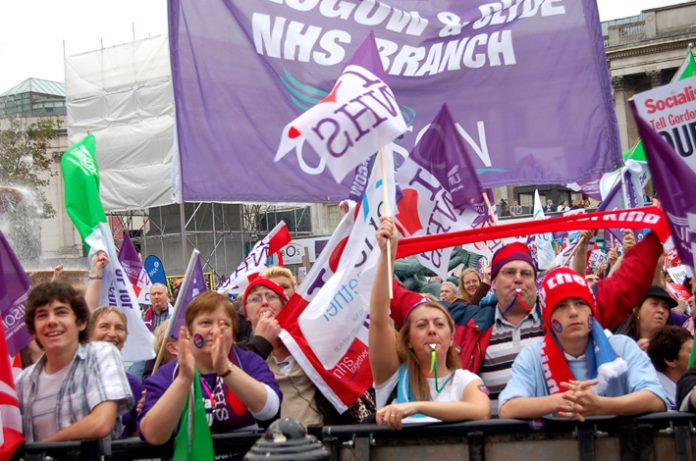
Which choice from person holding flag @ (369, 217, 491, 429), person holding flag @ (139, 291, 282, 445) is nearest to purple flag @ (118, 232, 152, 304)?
person holding flag @ (139, 291, 282, 445)

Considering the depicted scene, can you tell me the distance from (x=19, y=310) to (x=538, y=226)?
2.69 metres

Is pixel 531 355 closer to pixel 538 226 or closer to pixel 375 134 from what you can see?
pixel 538 226

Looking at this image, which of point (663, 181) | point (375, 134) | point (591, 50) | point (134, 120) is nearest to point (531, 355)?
point (663, 181)

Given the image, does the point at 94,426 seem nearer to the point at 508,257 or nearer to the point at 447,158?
the point at 508,257

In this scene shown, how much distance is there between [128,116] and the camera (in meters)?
34.0

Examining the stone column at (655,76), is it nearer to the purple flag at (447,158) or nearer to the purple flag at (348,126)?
the purple flag at (447,158)

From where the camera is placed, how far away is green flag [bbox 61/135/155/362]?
723cm

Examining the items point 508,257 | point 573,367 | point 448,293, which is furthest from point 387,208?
point 448,293

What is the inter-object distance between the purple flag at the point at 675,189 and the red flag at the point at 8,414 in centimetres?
291

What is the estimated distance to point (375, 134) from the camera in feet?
18.3

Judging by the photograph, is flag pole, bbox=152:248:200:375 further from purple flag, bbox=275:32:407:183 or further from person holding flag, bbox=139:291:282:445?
purple flag, bbox=275:32:407:183

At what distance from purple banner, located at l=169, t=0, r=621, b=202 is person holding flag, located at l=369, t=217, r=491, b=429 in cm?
236

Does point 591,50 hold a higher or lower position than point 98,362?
higher

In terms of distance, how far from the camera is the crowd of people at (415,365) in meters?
4.32
